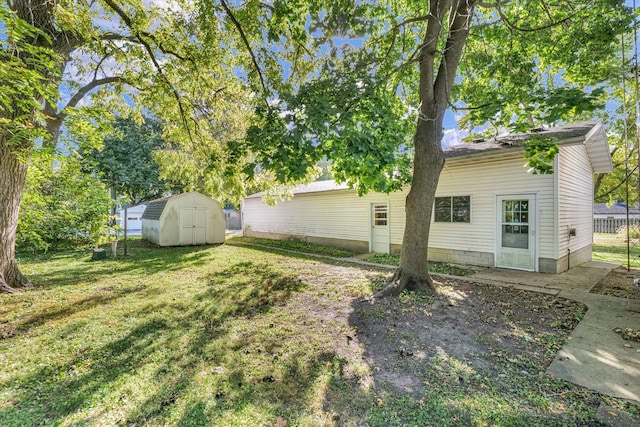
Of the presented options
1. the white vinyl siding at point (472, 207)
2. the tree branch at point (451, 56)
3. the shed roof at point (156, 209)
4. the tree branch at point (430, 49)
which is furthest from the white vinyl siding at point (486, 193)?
the shed roof at point (156, 209)

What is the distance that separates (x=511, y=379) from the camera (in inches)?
111

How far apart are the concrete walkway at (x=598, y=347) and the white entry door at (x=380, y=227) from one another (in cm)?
463

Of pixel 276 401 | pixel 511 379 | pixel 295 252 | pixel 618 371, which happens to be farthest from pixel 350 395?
pixel 295 252

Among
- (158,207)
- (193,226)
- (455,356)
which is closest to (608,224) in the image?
(455,356)

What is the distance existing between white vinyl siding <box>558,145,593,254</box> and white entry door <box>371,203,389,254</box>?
5.01 m

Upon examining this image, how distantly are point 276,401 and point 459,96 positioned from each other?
26.4 feet

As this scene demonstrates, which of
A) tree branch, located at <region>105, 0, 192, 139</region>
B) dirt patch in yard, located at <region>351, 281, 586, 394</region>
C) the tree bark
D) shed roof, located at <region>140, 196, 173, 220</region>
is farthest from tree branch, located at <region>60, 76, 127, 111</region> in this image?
dirt patch in yard, located at <region>351, 281, 586, 394</region>

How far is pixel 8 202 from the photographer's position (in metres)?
5.09

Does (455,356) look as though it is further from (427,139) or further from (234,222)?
(234,222)

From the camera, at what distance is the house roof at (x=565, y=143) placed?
20.6 feet

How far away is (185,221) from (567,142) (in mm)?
14449

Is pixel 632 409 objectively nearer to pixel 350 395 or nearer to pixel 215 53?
pixel 350 395

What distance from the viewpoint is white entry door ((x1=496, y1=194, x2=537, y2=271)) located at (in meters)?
7.21

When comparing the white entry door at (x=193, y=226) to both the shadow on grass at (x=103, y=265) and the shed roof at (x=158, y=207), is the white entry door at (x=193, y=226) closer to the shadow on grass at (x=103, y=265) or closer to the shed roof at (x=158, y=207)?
the shed roof at (x=158, y=207)
